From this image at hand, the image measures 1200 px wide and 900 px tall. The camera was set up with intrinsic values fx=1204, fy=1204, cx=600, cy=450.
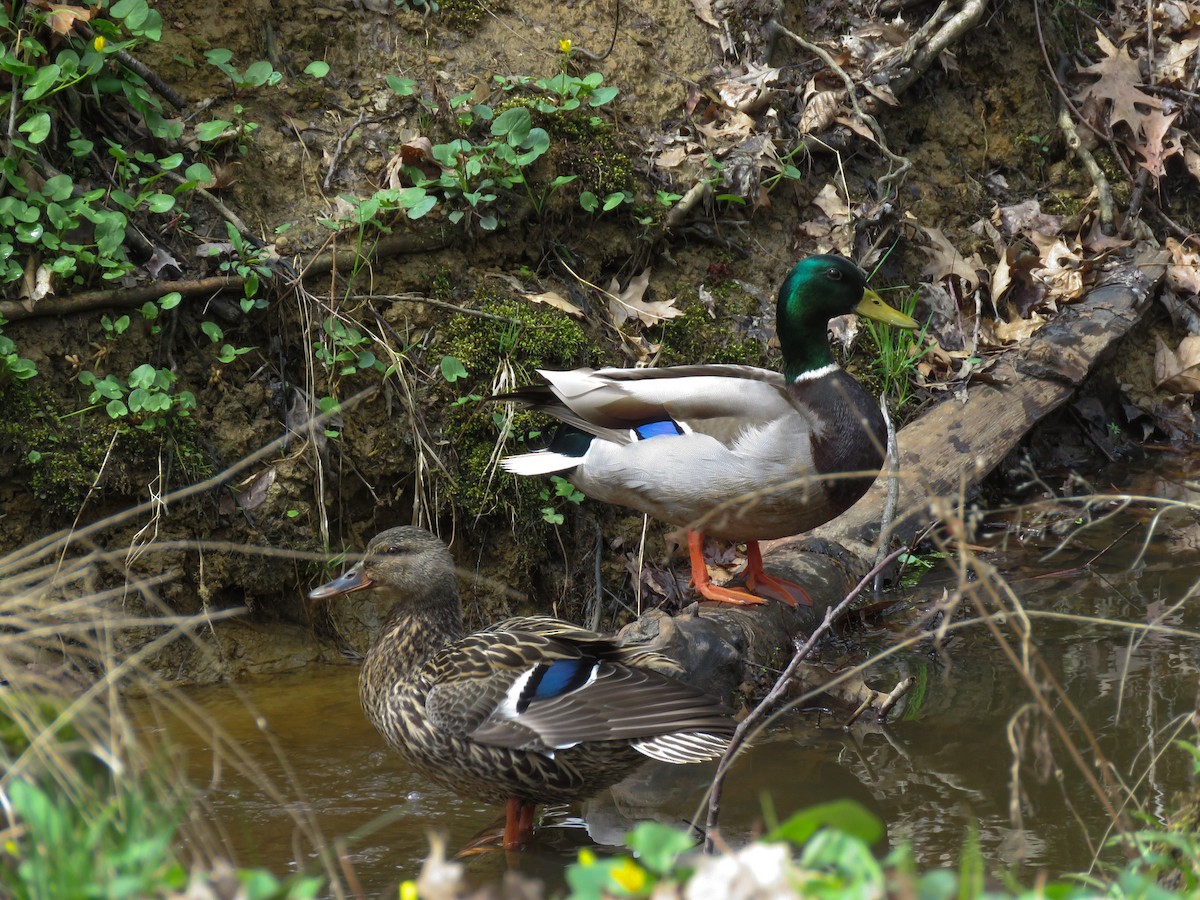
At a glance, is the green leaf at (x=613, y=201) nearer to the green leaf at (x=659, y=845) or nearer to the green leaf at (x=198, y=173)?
the green leaf at (x=198, y=173)

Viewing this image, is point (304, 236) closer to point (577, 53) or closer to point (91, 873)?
point (577, 53)

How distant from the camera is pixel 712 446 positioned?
4320 mm

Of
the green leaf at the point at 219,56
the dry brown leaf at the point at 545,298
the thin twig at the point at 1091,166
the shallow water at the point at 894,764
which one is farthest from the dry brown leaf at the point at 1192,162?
the green leaf at the point at 219,56

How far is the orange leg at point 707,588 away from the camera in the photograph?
13.9 ft

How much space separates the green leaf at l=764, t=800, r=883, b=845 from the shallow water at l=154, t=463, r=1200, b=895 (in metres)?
1.37

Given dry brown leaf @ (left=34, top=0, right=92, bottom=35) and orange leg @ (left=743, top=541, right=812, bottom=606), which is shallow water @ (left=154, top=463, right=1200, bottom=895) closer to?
orange leg @ (left=743, top=541, right=812, bottom=606)

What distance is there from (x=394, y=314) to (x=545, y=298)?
66 cm

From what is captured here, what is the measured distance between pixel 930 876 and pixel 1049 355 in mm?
4691

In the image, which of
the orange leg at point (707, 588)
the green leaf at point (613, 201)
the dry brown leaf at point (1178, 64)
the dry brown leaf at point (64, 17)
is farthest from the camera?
the dry brown leaf at point (1178, 64)

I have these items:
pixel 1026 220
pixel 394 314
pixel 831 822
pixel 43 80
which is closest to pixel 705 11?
pixel 1026 220

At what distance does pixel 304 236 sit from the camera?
16.4ft

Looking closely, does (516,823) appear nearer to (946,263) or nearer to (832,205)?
(832,205)

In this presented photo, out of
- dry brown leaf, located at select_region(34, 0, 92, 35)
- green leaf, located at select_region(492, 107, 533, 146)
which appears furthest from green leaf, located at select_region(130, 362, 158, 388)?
green leaf, located at select_region(492, 107, 533, 146)

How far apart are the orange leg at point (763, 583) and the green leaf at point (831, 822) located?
110 inches
